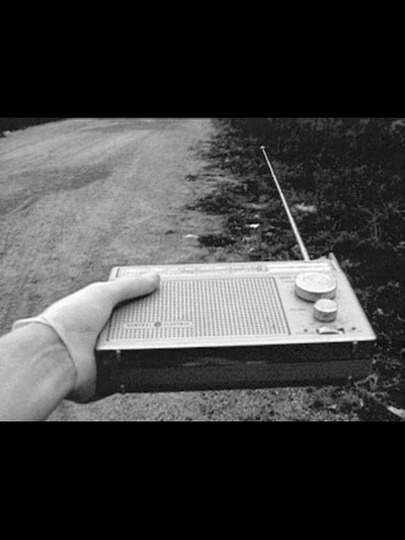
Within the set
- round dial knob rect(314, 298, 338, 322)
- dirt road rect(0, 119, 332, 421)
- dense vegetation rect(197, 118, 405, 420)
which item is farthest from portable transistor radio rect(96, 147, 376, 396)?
dense vegetation rect(197, 118, 405, 420)

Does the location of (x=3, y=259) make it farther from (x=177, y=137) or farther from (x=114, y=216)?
(x=177, y=137)

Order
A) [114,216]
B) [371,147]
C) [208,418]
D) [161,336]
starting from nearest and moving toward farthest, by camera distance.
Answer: [161,336] → [208,418] → [114,216] → [371,147]

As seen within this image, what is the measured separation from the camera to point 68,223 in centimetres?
155

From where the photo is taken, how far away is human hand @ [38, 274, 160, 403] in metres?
1.08

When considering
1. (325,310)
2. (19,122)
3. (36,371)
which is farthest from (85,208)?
(325,310)

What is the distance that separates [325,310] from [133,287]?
1.37 feet

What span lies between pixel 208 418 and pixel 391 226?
83 cm

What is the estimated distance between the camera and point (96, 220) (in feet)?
5.21

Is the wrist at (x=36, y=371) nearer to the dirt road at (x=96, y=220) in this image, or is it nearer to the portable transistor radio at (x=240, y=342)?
the portable transistor radio at (x=240, y=342)

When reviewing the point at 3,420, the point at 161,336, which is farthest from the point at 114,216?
the point at 3,420

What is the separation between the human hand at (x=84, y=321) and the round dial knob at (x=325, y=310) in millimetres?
411

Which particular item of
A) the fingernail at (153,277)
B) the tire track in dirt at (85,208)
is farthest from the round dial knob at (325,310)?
the tire track in dirt at (85,208)

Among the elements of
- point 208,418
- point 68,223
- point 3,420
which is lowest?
point 208,418

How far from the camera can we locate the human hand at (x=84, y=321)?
1.08 metres
